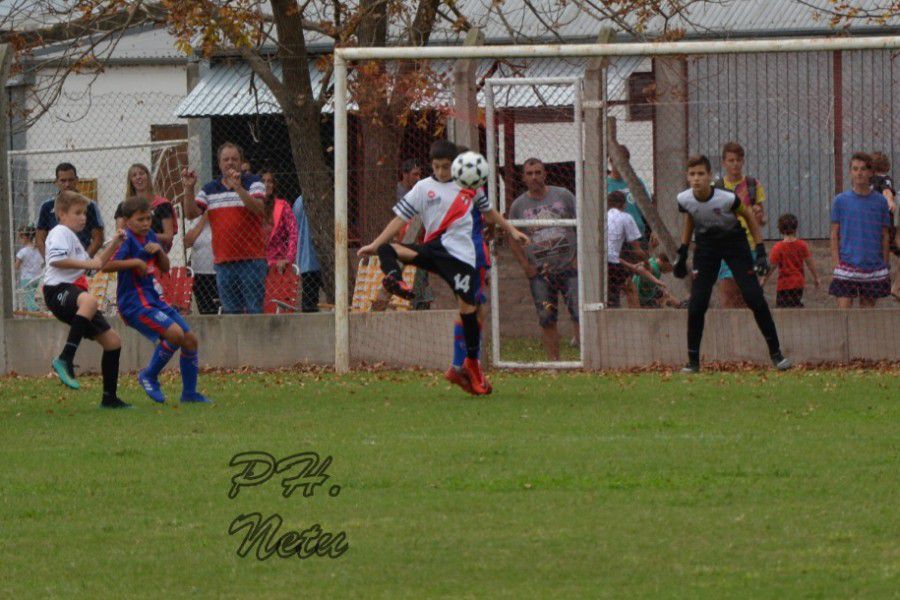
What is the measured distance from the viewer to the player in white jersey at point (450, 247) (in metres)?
11.9

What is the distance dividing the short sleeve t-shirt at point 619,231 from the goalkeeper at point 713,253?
1.48 metres

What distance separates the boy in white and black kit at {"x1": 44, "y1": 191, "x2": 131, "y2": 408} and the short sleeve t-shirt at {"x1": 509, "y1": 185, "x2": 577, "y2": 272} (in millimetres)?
4333

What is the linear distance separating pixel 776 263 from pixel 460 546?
31.2ft

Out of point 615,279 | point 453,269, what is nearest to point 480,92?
point 615,279

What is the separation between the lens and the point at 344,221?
47.6ft

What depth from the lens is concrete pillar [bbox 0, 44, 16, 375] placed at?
1526 centimetres

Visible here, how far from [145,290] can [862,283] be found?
632 centimetres

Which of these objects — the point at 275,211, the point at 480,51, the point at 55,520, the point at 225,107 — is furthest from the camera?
the point at 225,107

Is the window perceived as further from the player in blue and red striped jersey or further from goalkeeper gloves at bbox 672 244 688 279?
the player in blue and red striped jersey

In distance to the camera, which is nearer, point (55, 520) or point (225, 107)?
point (55, 520)

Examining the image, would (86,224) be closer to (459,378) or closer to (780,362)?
(459,378)

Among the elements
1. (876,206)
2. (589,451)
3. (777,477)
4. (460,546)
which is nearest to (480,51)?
(876,206)

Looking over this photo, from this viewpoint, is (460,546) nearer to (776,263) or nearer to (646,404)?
(646,404)

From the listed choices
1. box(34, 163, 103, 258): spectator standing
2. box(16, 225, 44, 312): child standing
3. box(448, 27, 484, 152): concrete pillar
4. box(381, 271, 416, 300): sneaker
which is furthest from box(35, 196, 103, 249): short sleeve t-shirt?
box(381, 271, 416, 300): sneaker
